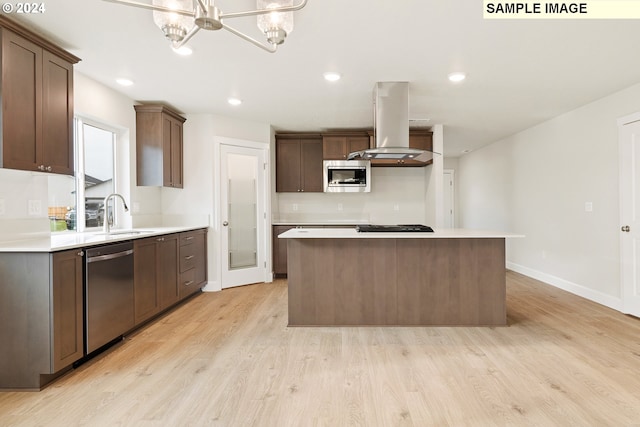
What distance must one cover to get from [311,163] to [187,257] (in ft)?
8.40

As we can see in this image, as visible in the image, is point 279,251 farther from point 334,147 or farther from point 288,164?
point 334,147

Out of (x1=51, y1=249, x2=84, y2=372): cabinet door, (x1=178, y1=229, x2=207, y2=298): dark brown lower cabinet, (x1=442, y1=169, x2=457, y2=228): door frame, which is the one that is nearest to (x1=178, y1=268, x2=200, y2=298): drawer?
(x1=178, y1=229, x2=207, y2=298): dark brown lower cabinet

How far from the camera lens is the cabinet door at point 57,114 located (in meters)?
2.48

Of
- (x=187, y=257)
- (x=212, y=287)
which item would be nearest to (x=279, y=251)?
(x=212, y=287)

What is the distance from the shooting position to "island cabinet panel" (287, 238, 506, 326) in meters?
3.19

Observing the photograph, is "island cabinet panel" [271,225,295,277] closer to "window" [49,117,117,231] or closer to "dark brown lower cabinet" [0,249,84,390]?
"window" [49,117,117,231]

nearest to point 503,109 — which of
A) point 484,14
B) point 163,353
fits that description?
point 484,14

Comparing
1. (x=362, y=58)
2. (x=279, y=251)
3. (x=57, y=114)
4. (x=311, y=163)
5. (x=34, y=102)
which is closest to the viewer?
(x=34, y=102)

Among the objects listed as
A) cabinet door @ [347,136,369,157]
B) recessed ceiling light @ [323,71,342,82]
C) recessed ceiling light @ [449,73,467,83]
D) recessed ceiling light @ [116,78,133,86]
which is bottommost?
cabinet door @ [347,136,369,157]

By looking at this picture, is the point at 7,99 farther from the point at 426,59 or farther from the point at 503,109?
the point at 503,109

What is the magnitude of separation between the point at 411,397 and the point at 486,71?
280 cm

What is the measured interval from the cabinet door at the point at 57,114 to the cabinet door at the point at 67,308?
80 centimetres

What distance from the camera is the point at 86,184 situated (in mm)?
3414

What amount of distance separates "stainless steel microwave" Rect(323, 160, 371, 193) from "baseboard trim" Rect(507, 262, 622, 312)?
2841 mm
